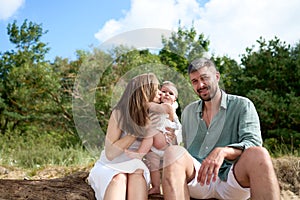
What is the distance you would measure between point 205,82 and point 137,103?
45cm

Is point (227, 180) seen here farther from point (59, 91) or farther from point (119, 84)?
point (59, 91)

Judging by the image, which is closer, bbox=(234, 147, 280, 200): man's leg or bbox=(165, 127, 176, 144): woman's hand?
bbox=(234, 147, 280, 200): man's leg

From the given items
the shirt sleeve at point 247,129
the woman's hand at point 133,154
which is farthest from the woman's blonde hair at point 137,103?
the shirt sleeve at point 247,129

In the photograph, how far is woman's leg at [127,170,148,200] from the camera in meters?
2.30

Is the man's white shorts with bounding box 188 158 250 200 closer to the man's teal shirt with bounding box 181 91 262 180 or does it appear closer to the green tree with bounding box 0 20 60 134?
the man's teal shirt with bounding box 181 91 262 180

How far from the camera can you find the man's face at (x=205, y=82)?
2502 mm

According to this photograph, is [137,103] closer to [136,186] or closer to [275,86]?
[136,186]

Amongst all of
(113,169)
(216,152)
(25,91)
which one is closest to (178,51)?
(216,152)

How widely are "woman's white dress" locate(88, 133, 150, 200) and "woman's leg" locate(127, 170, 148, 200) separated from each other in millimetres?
35

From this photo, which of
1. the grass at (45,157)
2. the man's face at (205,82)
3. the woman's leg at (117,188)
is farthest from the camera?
the grass at (45,157)

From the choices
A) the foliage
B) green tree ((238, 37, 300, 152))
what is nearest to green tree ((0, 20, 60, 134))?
the foliage

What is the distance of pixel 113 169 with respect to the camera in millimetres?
2346

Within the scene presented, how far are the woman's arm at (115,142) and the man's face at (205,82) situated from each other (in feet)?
1.73

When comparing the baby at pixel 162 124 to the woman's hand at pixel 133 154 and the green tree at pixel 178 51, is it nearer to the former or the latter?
the woman's hand at pixel 133 154
